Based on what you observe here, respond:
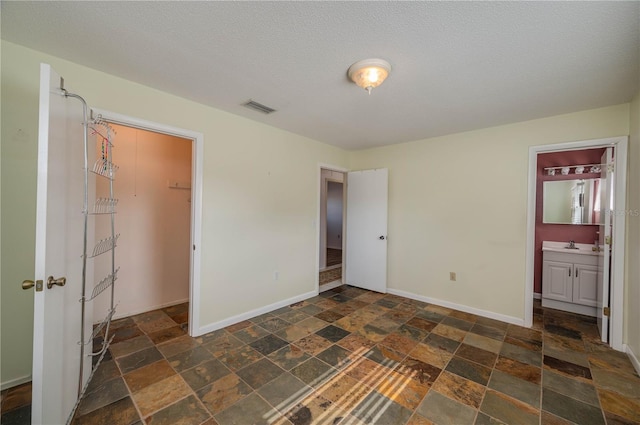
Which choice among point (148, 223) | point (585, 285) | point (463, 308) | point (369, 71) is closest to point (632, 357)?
point (585, 285)

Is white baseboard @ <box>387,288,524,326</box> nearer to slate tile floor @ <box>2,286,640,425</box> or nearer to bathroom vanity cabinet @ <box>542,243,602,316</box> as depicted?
slate tile floor @ <box>2,286,640,425</box>

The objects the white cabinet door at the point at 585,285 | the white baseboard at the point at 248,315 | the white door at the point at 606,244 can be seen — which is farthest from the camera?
the white cabinet door at the point at 585,285

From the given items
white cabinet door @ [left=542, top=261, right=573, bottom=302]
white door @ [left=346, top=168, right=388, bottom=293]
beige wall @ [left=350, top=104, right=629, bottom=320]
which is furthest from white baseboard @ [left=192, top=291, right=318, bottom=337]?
white cabinet door @ [left=542, top=261, right=573, bottom=302]

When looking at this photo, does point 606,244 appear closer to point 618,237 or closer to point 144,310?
point 618,237

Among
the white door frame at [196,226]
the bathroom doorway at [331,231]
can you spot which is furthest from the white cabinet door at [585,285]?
the white door frame at [196,226]

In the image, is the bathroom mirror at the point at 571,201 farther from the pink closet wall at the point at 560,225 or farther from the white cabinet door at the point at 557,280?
the white cabinet door at the point at 557,280

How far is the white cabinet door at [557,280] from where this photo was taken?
138 inches

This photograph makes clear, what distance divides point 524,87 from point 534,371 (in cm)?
245

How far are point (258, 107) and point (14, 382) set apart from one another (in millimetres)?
3015

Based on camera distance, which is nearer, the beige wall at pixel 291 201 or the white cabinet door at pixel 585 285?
the beige wall at pixel 291 201

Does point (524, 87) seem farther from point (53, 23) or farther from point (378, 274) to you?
point (53, 23)

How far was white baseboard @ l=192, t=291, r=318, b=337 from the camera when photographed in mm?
2795

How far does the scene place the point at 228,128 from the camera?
2.96 metres

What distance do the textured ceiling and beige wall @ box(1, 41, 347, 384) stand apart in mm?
193
